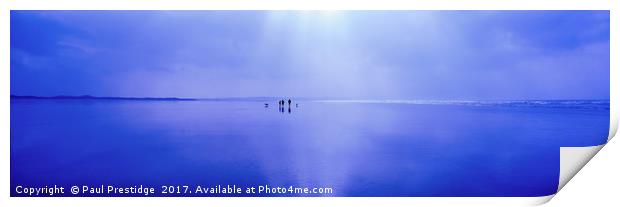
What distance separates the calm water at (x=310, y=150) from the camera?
2598 millimetres

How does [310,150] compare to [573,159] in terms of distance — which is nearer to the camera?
[573,159]

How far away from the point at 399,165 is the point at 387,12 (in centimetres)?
101

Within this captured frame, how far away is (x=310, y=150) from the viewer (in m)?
2.76

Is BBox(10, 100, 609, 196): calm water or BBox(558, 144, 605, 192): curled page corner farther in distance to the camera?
BBox(10, 100, 609, 196): calm water

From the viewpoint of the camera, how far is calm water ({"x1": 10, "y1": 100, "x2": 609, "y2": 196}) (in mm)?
2598

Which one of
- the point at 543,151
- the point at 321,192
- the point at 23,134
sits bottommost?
the point at 321,192

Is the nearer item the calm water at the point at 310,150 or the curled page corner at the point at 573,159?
the curled page corner at the point at 573,159
